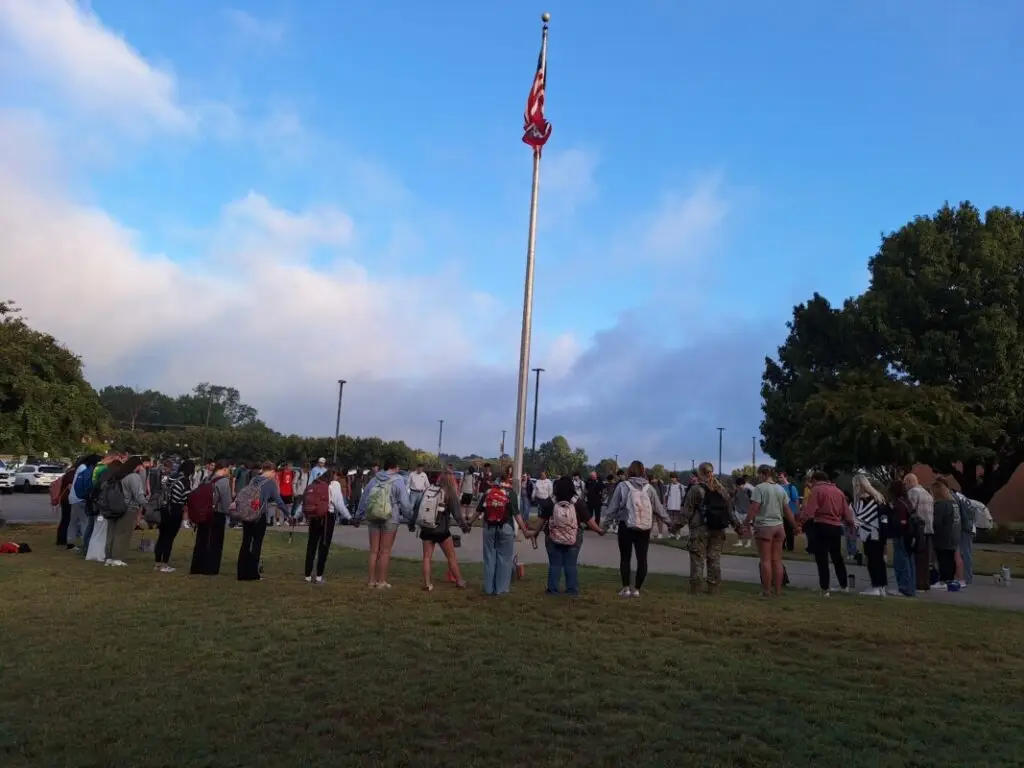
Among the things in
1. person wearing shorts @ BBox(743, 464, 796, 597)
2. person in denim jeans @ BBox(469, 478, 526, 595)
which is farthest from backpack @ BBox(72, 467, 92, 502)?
person wearing shorts @ BBox(743, 464, 796, 597)

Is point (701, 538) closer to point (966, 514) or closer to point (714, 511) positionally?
point (714, 511)

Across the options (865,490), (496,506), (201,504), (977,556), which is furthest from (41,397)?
(977,556)

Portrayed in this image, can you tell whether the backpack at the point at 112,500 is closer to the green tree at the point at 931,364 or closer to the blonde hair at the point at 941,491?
Result: the blonde hair at the point at 941,491

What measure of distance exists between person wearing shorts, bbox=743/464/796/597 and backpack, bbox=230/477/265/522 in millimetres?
6804

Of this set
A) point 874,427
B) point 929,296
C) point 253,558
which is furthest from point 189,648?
point 929,296

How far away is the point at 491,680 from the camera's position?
20.7 feet

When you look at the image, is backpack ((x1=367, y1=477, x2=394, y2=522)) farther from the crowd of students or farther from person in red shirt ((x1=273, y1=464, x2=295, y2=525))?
person in red shirt ((x1=273, y1=464, x2=295, y2=525))

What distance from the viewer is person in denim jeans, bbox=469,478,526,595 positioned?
10320 mm

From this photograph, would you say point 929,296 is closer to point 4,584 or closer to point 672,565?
point 672,565

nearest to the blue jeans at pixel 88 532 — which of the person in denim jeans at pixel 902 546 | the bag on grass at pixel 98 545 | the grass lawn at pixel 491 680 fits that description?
the bag on grass at pixel 98 545

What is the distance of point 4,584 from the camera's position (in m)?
10.6

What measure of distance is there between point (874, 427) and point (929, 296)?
9489 millimetres

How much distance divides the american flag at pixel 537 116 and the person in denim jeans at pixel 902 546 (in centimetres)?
828

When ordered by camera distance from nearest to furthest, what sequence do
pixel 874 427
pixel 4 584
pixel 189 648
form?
pixel 189 648, pixel 4 584, pixel 874 427
